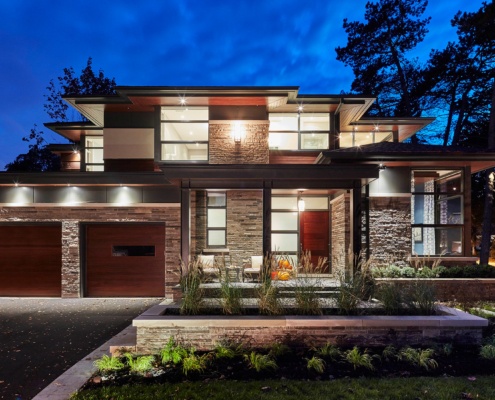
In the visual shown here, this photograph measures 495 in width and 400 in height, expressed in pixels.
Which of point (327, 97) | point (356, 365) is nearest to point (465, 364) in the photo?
point (356, 365)

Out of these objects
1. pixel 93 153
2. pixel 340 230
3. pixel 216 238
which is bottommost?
pixel 216 238

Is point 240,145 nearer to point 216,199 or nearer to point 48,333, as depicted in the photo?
point 216,199

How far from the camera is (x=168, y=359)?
5164mm

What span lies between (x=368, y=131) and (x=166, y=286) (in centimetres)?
1008

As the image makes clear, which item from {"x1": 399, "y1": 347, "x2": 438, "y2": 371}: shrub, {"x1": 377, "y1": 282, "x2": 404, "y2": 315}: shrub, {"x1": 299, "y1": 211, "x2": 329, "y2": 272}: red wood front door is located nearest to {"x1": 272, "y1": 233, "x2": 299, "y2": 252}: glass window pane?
{"x1": 299, "y1": 211, "x2": 329, "y2": 272}: red wood front door

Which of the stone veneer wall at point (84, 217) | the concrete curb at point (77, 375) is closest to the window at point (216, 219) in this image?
the stone veneer wall at point (84, 217)

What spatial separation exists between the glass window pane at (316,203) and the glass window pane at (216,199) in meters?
2.95

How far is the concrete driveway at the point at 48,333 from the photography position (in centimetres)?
507

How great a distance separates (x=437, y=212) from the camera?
37.9ft

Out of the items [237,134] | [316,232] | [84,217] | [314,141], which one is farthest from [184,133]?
[316,232]

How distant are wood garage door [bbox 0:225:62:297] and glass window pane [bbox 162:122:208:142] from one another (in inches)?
181

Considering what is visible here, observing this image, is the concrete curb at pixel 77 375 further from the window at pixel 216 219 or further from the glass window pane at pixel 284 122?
the glass window pane at pixel 284 122

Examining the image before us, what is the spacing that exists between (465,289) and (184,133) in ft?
32.2

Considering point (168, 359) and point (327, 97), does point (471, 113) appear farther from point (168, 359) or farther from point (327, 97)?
point (168, 359)
